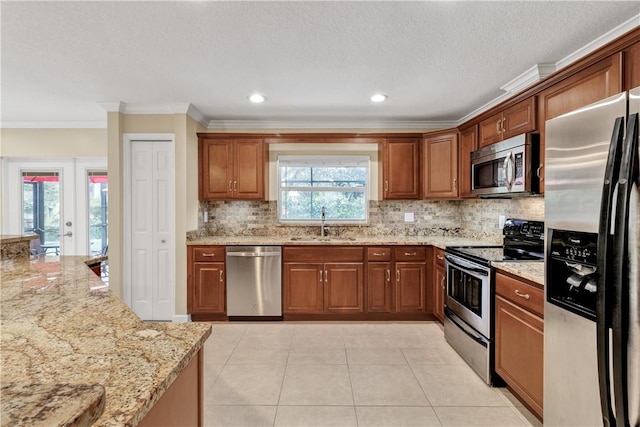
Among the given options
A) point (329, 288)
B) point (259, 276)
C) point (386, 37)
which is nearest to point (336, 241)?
point (329, 288)

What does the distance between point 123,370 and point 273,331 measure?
2793mm

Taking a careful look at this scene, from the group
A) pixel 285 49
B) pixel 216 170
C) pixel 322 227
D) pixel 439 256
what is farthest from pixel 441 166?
pixel 216 170

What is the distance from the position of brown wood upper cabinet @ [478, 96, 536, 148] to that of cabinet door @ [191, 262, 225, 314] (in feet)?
10.0

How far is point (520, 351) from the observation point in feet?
6.86

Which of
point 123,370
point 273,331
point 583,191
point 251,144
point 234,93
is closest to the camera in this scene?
point 123,370

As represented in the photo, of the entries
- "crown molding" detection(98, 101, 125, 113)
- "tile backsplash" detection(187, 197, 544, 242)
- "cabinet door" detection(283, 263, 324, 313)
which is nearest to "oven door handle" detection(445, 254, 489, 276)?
"tile backsplash" detection(187, 197, 544, 242)

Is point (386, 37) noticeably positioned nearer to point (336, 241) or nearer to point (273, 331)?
point (336, 241)

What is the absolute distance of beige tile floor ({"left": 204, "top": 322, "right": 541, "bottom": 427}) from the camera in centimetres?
209

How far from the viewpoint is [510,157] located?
2.63 metres

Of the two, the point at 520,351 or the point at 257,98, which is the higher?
the point at 257,98

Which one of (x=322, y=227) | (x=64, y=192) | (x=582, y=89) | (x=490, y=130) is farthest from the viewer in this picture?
(x=64, y=192)

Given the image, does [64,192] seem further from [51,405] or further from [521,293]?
[521,293]

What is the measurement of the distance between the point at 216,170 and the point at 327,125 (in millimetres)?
1497

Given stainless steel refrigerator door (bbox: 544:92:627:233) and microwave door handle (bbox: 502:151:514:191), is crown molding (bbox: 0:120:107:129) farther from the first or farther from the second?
stainless steel refrigerator door (bbox: 544:92:627:233)
